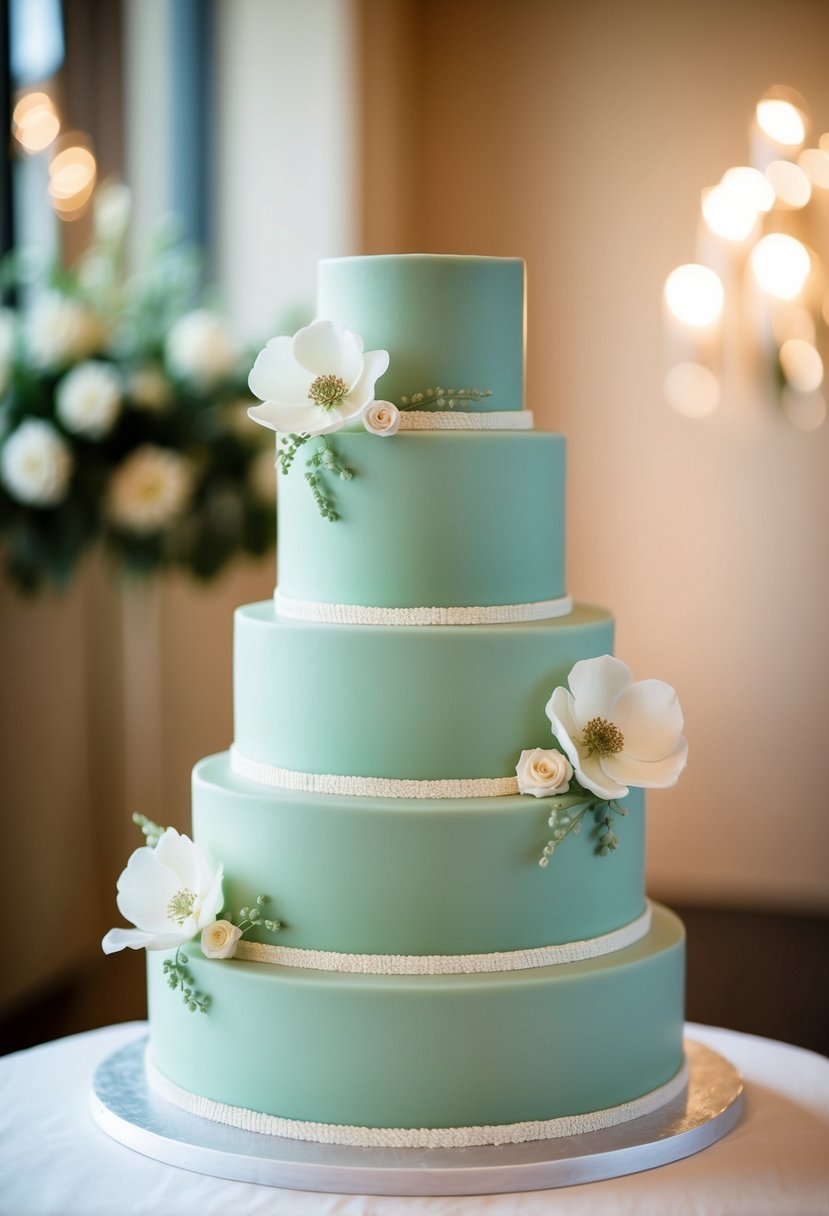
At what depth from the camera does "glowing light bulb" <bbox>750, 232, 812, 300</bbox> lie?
17.4 ft

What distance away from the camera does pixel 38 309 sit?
3729 mm

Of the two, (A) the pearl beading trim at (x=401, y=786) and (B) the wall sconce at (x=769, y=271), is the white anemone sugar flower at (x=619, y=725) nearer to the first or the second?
(A) the pearl beading trim at (x=401, y=786)

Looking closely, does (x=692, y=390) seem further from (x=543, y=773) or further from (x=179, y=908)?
(x=179, y=908)

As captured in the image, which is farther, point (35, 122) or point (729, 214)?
point (729, 214)

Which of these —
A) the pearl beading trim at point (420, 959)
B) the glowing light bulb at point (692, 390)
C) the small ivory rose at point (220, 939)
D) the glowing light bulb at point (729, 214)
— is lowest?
the pearl beading trim at point (420, 959)

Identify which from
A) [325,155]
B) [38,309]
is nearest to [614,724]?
[38,309]

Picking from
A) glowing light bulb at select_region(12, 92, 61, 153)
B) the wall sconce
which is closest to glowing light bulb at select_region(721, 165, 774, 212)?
the wall sconce

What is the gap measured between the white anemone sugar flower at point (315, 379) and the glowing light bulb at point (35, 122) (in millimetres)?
2877

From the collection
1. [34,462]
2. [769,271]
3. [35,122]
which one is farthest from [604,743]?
[769,271]

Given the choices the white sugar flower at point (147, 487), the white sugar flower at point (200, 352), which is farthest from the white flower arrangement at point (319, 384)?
the white sugar flower at point (200, 352)

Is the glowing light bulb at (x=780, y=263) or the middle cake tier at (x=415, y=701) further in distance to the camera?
the glowing light bulb at (x=780, y=263)

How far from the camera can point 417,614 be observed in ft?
5.98

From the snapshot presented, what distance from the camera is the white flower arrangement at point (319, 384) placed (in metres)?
1.76

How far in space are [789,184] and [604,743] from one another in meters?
4.19
